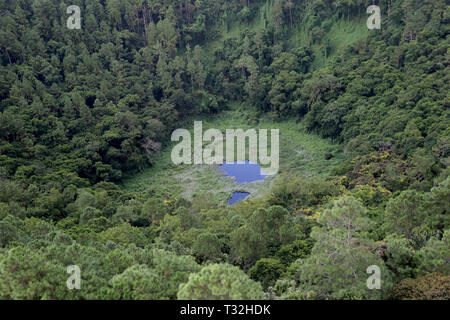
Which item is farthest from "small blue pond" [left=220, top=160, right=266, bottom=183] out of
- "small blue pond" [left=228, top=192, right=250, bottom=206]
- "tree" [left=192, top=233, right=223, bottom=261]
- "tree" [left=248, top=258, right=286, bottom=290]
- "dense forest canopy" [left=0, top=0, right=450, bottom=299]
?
"tree" [left=248, top=258, right=286, bottom=290]

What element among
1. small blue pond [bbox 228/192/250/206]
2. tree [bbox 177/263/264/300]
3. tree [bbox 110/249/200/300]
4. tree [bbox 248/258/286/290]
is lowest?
small blue pond [bbox 228/192/250/206]

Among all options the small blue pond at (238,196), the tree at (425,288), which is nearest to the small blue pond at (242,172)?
the small blue pond at (238,196)

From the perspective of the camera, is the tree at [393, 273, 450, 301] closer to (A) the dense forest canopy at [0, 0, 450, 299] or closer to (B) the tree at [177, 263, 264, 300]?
(A) the dense forest canopy at [0, 0, 450, 299]

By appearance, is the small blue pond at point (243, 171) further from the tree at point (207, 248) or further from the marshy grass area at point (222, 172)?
the tree at point (207, 248)

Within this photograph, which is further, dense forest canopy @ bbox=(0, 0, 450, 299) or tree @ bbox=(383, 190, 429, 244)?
tree @ bbox=(383, 190, 429, 244)

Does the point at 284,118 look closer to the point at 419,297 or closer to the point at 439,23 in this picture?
the point at 439,23
